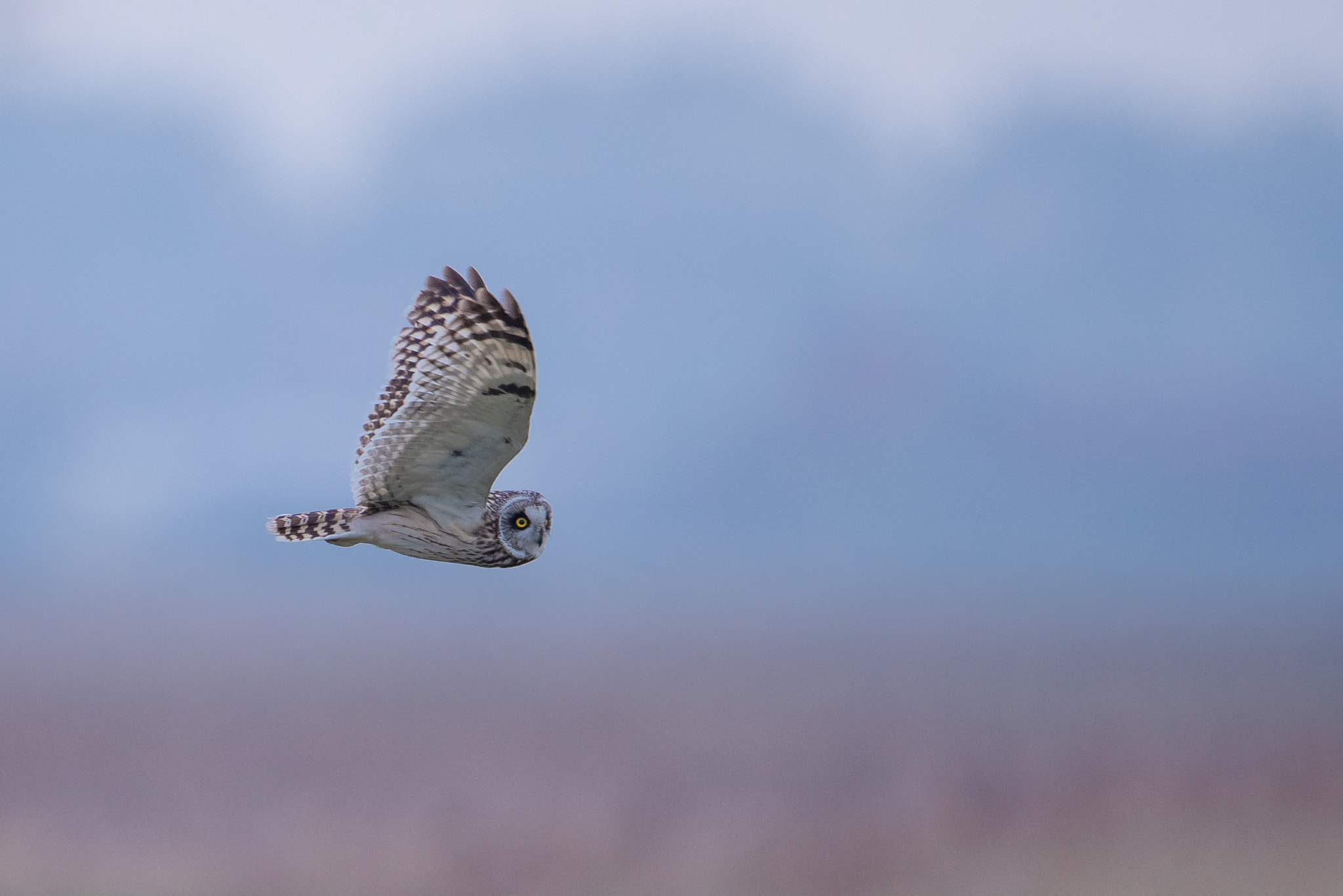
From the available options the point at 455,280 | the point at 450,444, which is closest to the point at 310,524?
the point at 450,444

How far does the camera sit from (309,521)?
124 inches

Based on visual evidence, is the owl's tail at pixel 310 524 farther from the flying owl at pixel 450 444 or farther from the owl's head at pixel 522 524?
the owl's head at pixel 522 524

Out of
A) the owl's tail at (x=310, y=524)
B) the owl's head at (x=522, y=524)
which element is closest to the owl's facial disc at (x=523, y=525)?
the owl's head at (x=522, y=524)

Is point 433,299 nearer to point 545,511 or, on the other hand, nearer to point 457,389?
point 457,389

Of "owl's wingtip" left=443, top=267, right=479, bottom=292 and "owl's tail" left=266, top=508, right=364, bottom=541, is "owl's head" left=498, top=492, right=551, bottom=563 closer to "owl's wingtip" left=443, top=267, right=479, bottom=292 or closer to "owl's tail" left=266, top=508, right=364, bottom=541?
"owl's tail" left=266, top=508, right=364, bottom=541

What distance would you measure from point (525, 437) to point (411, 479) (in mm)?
320

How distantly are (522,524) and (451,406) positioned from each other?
1.27 ft

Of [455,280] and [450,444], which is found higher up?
[455,280]

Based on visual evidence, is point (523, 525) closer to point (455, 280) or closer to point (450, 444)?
point (450, 444)

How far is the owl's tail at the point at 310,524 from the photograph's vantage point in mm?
3107

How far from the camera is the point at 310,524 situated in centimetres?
313

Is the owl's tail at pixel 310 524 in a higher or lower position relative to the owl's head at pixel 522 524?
lower

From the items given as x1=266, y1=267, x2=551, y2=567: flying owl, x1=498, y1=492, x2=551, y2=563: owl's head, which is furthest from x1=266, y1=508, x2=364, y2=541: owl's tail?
x1=498, y1=492, x2=551, y2=563: owl's head

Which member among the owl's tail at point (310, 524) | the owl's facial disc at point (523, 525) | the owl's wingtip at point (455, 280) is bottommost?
the owl's tail at point (310, 524)
